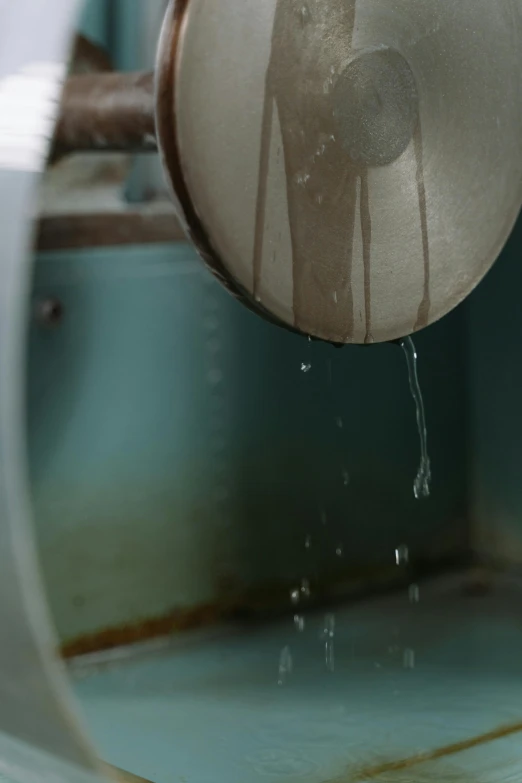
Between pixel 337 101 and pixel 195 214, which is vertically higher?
pixel 337 101

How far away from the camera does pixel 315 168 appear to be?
1.39 metres

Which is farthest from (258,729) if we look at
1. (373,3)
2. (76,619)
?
(373,3)

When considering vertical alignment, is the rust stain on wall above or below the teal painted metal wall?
A: below

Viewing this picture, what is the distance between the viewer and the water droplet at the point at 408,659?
2274mm

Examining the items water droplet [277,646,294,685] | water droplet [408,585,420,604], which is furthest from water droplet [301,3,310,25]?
water droplet [408,585,420,604]

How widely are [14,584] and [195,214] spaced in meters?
0.44

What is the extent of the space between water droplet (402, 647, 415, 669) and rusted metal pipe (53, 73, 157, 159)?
1085mm

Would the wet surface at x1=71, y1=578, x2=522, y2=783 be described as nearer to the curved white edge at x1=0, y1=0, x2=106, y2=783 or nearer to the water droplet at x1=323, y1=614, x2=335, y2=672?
the water droplet at x1=323, y1=614, x2=335, y2=672

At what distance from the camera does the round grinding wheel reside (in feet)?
4.29

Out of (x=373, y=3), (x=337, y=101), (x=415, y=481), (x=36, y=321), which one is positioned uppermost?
(x=373, y=3)

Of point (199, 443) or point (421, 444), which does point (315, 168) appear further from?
point (421, 444)

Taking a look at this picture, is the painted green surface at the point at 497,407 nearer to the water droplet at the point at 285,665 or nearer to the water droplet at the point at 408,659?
the water droplet at the point at 408,659

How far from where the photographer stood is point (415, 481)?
2732 millimetres

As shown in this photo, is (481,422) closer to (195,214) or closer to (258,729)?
(258,729)
